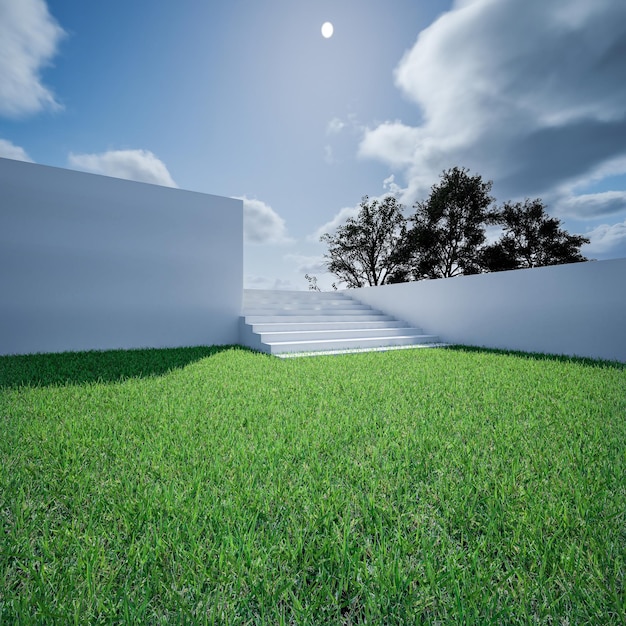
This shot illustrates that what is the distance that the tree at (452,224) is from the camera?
49.3ft

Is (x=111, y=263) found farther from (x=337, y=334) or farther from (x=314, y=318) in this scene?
(x=337, y=334)

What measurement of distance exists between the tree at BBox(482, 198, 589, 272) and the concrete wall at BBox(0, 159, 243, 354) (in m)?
13.6

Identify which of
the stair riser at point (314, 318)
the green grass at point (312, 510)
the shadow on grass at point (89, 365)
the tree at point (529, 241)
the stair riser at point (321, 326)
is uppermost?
the tree at point (529, 241)

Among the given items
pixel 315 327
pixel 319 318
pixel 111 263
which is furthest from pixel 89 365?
pixel 319 318

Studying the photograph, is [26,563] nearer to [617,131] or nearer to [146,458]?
[146,458]

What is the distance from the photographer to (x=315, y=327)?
7.50m

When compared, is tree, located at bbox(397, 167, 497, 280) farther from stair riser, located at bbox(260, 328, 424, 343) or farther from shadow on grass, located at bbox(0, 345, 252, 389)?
shadow on grass, located at bbox(0, 345, 252, 389)

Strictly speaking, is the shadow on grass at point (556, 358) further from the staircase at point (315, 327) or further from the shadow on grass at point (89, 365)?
the shadow on grass at point (89, 365)

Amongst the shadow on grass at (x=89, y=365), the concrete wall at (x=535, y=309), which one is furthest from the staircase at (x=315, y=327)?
the shadow on grass at (x=89, y=365)

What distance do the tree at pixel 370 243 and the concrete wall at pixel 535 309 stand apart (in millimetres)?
9597

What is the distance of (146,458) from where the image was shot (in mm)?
1878

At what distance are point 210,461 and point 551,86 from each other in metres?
11.4

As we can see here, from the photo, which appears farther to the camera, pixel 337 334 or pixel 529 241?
pixel 529 241

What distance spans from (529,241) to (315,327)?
46.6 feet
